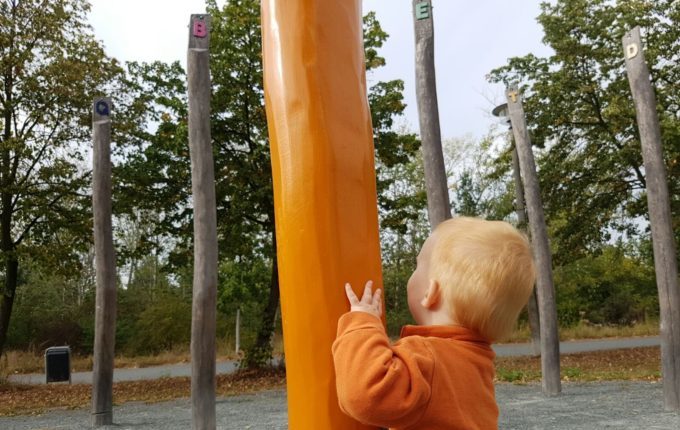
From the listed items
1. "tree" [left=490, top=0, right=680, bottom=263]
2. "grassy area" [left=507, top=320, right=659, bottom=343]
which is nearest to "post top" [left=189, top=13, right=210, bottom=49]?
"tree" [left=490, top=0, right=680, bottom=263]

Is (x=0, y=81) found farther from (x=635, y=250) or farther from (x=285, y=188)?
(x=635, y=250)

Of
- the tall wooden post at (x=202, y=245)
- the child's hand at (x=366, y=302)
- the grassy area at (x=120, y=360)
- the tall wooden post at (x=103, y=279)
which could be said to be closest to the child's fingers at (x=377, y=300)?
the child's hand at (x=366, y=302)

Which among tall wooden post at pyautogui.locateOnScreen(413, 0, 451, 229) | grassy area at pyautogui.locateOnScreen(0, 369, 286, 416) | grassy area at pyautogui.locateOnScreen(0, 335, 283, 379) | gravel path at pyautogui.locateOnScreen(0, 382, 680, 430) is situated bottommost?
grassy area at pyautogui.locateOnScreen(0, 335, 283, 379)

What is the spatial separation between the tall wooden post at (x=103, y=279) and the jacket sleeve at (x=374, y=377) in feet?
22.1

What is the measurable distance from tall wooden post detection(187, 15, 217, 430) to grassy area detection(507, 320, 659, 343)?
18.8 m

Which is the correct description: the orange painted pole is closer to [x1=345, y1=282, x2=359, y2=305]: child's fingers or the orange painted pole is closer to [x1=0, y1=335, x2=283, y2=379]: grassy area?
[x1=345, y1=282, x2=359, y2=305]: child's fingers

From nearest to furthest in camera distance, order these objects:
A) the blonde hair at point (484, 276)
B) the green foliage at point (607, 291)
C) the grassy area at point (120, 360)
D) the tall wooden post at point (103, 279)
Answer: the blonde hair at point (484, 276) < the tall wooden post at point (103, 279) < the grassy area at point (120, 360) < the green foliage at point (607, 291)

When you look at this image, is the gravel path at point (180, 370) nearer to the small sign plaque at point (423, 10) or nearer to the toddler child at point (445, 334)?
the small sign plaque at point (423, 10)

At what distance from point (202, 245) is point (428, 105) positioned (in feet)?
9.63

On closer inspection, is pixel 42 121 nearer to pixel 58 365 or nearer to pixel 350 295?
pixel 58 365

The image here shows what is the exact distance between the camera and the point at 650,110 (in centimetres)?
672

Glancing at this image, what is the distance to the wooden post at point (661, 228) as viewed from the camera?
20.8 ft

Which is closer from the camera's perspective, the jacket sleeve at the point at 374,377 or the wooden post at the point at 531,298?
the jacket sleeve at the point at 374,377

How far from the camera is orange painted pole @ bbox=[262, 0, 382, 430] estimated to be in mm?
1142
